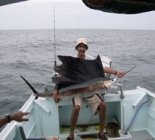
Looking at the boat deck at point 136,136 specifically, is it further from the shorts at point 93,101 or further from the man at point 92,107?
the shorts at point 93,101

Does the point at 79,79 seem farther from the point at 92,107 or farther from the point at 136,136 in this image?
the point at 136,136

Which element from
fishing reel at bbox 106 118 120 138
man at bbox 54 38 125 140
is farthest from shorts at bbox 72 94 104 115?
fishing reel at bbox 106 118 120 138

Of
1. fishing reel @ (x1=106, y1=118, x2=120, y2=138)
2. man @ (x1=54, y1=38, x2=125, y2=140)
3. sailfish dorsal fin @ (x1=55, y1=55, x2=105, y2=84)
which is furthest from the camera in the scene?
fishing reel @ (x1=106, y1=118, x2=120, y2=138)

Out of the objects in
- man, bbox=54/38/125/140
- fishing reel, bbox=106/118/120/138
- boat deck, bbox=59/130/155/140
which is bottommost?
boat deck, bbox=59/130/155/140

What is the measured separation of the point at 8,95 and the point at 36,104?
3.73 metres

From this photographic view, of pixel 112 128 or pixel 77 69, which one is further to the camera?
pixel 112 128

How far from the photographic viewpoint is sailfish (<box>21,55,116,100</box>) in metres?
2.96

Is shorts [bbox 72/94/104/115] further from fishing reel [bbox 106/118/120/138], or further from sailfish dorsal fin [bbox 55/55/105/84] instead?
fishing reel [bbox 106/118/120/138]

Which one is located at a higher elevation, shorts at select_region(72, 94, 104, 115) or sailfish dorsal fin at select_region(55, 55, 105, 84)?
sailfish dorsal fin at select_region(55, 55, 105, 84)

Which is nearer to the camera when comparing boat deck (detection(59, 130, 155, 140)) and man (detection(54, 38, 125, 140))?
man (detection(54, 38, 125, 140))

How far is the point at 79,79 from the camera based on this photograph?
307cm

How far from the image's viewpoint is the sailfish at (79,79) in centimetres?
296

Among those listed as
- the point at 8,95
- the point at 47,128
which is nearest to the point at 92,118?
the point at 47,128

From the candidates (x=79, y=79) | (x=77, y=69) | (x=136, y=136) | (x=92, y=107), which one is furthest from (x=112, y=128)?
(x=77, y=69)
